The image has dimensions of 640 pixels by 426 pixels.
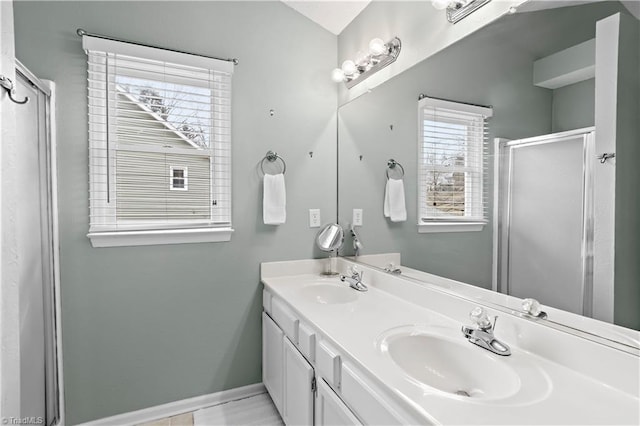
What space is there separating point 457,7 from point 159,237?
1.85m

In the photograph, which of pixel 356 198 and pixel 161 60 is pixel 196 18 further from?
pixel 356 198

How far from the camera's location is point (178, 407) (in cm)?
199

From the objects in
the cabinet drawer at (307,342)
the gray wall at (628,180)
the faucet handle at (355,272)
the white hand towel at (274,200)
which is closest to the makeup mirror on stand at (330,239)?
the faucet handle at (355,272)

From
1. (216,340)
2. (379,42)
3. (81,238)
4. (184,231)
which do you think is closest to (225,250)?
(184,231)

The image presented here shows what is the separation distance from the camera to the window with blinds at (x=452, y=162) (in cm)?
133

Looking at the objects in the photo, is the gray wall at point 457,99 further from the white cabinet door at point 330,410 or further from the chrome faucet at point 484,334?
the white cabinet door at point 330,410

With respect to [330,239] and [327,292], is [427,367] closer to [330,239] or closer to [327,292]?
[327,292]

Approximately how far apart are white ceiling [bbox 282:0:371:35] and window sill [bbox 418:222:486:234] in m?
1.44

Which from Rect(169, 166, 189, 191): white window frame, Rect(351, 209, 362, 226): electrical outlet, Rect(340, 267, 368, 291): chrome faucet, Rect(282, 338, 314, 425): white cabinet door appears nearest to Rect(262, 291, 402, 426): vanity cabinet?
Rect(282, 338, 314, 425): white cabinet door

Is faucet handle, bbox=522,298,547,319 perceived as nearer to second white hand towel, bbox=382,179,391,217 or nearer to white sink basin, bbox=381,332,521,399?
white sink basin, bbox=381,332,521,399

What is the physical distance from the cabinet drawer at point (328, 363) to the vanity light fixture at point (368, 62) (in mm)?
1512

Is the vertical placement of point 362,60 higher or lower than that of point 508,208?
higher

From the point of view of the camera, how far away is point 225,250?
6.77ft

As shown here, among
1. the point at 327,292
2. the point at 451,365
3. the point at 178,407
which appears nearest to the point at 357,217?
the point at 327,292
